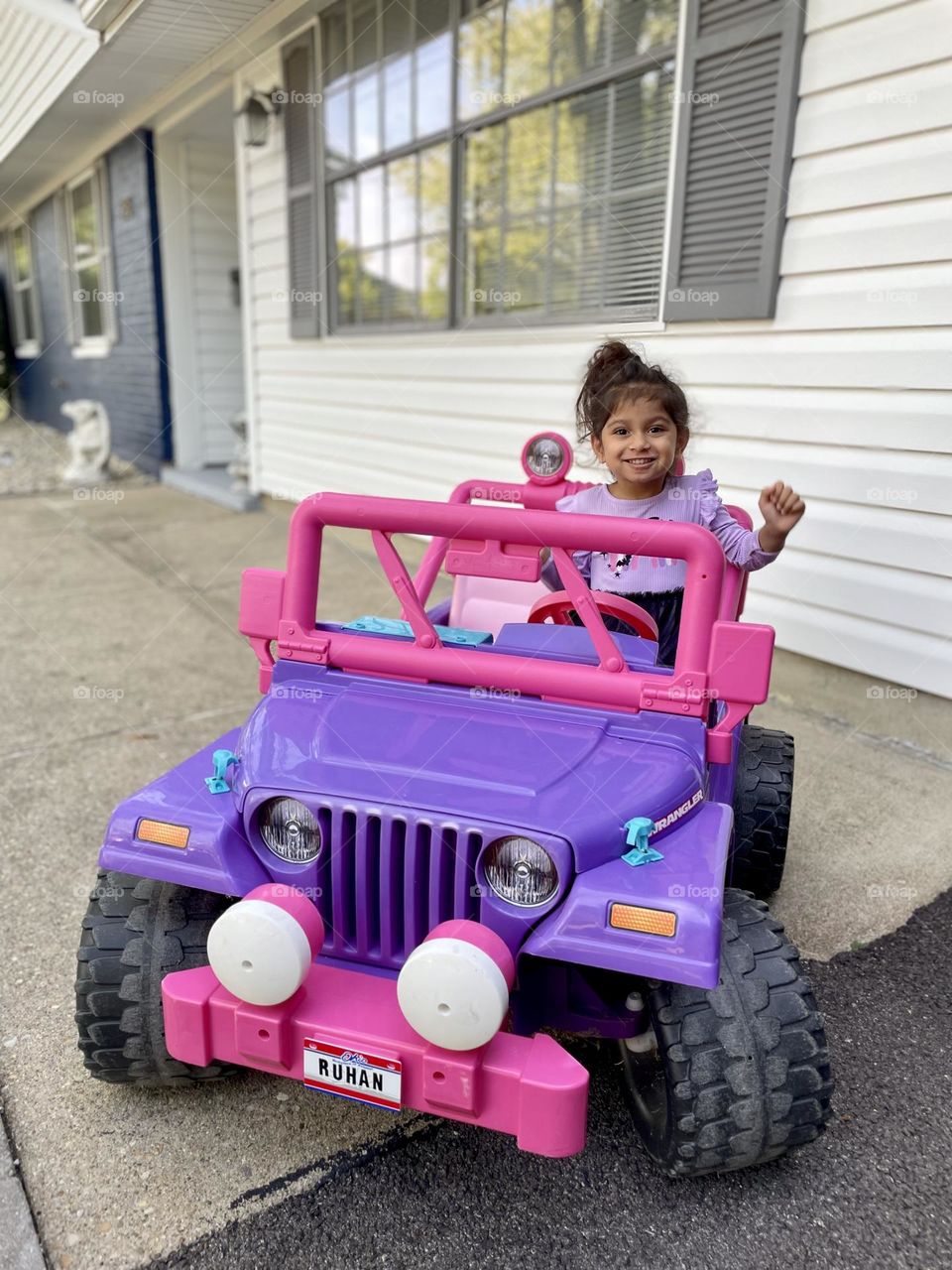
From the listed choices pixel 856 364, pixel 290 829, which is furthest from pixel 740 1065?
pixel 856 364

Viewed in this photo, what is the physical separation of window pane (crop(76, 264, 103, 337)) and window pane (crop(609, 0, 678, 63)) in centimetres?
887

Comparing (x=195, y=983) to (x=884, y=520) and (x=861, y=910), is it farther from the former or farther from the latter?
(x=884, y=520)

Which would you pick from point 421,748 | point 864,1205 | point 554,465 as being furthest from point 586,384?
point 864,1205

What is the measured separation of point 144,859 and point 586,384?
174 cm

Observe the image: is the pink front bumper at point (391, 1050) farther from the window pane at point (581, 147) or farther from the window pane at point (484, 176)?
the window pane at point (484, 176)

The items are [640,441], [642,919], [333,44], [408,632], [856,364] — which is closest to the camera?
[642,919]

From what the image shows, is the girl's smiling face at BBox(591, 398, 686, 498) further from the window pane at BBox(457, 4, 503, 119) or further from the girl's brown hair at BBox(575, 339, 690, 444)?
the window pane at BBox(457, 4, 503, 119)

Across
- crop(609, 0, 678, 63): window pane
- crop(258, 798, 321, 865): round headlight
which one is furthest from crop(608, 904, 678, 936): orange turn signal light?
crop(609, 0, 678, 63): window pane

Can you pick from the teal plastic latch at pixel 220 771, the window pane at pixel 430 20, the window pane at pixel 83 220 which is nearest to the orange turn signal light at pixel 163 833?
the teal plastic latch at pixel 220 771

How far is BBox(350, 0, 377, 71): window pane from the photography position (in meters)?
6.41

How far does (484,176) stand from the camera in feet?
18.7

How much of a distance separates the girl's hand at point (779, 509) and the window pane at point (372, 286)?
203 inches

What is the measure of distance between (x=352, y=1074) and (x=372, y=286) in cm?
628

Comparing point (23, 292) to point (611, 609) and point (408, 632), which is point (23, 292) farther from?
point (611, 609)
